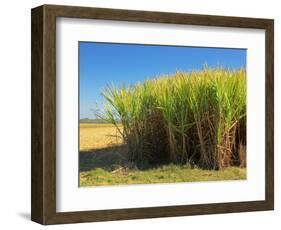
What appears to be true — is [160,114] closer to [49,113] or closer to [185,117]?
[185,117]

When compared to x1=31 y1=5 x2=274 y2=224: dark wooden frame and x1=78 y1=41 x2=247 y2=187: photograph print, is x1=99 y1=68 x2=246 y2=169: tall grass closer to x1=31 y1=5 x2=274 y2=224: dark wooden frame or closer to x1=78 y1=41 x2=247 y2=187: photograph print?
x1=78 y1=41 x2=247 y2=187: photograph print

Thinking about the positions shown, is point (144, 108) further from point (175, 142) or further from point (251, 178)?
point (251, 178)

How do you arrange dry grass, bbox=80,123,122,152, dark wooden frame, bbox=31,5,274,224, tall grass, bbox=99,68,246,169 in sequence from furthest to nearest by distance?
tall grass, bbox=99,68,246,169 → dry grass, bbox=80,123,122,152 → dark wooden frame, bbox=31,5,274,224

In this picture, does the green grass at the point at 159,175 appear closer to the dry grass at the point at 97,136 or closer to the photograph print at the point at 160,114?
the photograph print at the point at 160,114

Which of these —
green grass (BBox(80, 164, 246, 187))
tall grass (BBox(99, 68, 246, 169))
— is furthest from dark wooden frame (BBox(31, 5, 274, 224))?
tall grass (BBox(99, 68, 246, 169))

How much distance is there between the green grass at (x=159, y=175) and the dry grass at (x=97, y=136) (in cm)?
16

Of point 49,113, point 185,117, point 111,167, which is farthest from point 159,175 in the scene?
point 49,113

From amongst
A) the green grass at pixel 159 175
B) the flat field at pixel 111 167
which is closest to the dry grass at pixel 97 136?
the flat field at pixel 111 167

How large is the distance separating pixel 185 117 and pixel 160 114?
0.63 ft

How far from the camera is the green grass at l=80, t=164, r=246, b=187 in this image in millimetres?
5141

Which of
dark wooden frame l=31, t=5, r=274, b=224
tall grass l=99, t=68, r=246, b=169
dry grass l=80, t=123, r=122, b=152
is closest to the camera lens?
dark wooden frame l=31, t=5, r=274, b=224

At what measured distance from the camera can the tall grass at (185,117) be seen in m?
5.30

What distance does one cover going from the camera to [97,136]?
511 cm

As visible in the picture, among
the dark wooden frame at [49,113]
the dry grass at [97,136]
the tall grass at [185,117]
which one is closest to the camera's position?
the dark wooden frame at [49,113]
